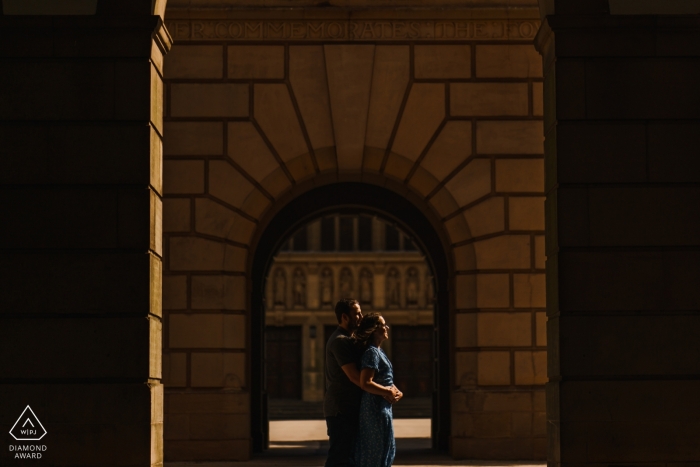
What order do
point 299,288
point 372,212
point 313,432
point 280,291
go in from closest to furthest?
point 372,212, point 313,432, point 280,291, point 299,288

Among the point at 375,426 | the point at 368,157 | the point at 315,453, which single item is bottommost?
the point at 315,453

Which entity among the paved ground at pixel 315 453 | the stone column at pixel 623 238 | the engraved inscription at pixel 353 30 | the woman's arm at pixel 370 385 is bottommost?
the paved ground at pixel 315 453

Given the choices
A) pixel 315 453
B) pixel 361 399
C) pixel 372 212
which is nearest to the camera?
pixel 361 399

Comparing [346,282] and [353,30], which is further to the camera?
[346,282]

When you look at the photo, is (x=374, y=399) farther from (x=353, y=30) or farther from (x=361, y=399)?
(x=353, y=30)

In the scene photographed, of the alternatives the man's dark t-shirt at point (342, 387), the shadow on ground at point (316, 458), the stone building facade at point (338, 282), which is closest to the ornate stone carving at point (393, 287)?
the stone building facade at point (338, 282)

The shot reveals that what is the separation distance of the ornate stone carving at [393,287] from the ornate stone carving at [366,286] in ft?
2.43

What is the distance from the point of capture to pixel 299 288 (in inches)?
2089

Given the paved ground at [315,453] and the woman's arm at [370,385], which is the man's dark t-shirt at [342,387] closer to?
the woman's arm at [370,385]

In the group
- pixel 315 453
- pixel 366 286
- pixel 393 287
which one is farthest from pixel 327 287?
pixel 315 453
